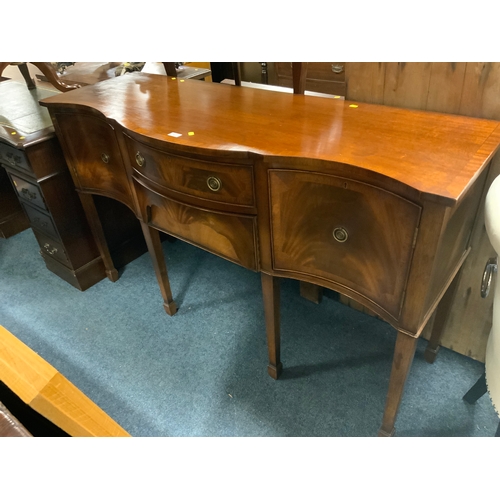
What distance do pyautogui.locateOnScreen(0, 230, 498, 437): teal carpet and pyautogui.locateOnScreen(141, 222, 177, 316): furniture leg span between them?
2.2 inches

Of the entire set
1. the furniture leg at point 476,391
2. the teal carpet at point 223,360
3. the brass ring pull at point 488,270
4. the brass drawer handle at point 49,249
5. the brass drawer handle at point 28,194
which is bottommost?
the teal carpet at point 223,360

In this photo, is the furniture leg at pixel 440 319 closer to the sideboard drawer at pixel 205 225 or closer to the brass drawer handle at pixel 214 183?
the sideboard drawer at pixel 205 225

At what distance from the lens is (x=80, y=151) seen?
1.49 meters

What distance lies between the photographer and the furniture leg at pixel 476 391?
1.20 m

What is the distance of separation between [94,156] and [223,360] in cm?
85

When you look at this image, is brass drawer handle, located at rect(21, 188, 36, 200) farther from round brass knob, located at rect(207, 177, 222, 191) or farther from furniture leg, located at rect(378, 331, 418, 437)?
furniture leg, located at rect(378, 331, 418, 437)

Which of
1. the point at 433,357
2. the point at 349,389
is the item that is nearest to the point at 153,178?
the point at 349,389

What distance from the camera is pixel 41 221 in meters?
1.75

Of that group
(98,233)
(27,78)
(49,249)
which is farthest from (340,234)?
(27,78)

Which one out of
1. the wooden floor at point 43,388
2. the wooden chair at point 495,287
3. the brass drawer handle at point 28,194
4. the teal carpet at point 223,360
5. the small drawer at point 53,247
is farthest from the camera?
the small drawer at point 53,247

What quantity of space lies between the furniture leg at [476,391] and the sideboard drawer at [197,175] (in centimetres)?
86

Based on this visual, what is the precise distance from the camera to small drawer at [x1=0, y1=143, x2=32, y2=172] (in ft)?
5.06

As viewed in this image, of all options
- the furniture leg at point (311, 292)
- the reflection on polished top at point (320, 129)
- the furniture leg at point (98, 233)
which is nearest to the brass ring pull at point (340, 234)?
the reflection on polished top at point (320, 129)

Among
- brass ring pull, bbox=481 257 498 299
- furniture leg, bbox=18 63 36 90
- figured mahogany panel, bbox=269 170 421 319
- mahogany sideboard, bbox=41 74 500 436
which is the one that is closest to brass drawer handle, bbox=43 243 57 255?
mahogany sideboard, bbox=41 74 500 436
